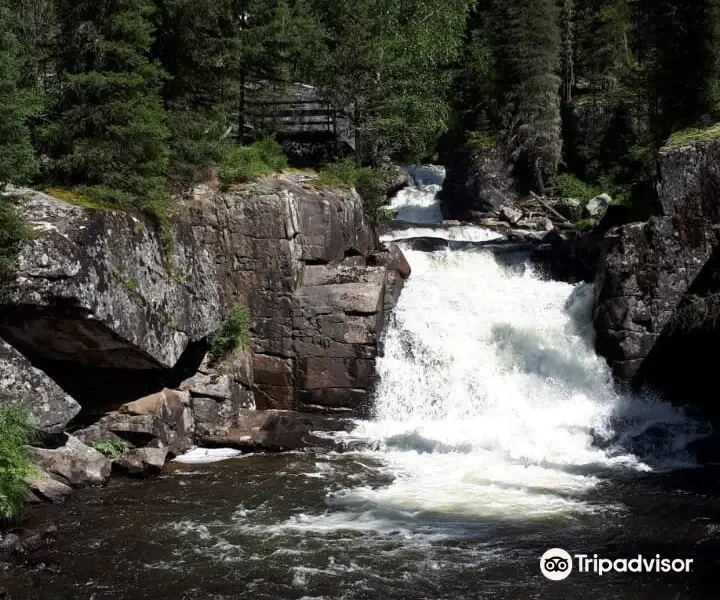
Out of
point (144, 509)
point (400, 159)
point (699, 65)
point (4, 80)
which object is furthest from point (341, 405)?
point (400, 159)

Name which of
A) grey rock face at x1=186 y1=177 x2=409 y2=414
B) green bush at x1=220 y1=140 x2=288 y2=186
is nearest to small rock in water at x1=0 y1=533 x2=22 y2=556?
grey rock face at x1=186 y1=177 x2=409 y2=414

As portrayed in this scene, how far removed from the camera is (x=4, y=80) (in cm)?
1250

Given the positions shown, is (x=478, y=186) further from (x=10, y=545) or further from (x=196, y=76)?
(x=10, y=545)

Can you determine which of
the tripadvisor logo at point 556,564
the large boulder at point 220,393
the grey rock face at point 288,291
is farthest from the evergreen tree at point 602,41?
the tripadvisor logo at point 556,564

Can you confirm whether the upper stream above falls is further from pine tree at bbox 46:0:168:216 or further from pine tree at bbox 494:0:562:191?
pine tree at bbox 494:0:562:191

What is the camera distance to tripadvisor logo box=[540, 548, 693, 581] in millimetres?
10242

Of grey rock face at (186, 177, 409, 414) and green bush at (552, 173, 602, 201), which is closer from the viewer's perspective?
grey rock face at (186, 177, 409, 414)

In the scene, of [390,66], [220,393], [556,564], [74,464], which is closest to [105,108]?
[220,393]

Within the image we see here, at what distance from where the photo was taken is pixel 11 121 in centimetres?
1259

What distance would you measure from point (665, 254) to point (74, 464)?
14.3 m

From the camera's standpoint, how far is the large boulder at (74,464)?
43.7ft

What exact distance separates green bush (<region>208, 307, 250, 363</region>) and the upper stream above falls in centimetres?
305

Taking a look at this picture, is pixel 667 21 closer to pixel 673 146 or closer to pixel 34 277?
pixel 673 146

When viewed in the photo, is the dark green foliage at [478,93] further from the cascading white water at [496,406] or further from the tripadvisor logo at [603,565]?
the tripadvisor logo at [603,565]
